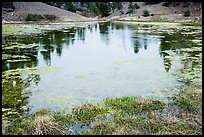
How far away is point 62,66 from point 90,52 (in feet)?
17.8

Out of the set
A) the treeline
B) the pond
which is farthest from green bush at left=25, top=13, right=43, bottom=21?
the pond

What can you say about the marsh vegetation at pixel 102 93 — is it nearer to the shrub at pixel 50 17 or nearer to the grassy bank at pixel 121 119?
the grassy bank at pixel 121 119

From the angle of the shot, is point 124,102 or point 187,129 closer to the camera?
point 187,129

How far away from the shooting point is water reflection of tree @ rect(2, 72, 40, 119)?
30.2ft

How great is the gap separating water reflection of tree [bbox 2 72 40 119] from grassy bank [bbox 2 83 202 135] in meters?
0.66

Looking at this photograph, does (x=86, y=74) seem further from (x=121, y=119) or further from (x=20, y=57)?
(x=20, y=57)

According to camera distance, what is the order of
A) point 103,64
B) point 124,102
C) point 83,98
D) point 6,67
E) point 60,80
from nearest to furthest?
point 124,102, point 83,98, point 60,80, point 6,67, point 103,64

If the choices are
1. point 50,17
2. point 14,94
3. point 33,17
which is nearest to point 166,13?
point 50,17

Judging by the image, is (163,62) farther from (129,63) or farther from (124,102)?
(124,102)

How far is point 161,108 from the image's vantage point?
9.38 metres

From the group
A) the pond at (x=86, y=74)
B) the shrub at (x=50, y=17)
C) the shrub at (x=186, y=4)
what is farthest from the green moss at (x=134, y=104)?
the shrub at (x=186, y=4)

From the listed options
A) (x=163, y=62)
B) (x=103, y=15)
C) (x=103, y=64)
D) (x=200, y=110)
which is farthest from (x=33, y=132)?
(x=103, y=15)

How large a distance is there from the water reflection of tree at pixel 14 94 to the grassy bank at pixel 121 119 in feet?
2.15

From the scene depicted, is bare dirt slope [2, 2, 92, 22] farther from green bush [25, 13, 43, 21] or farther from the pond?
the pond
